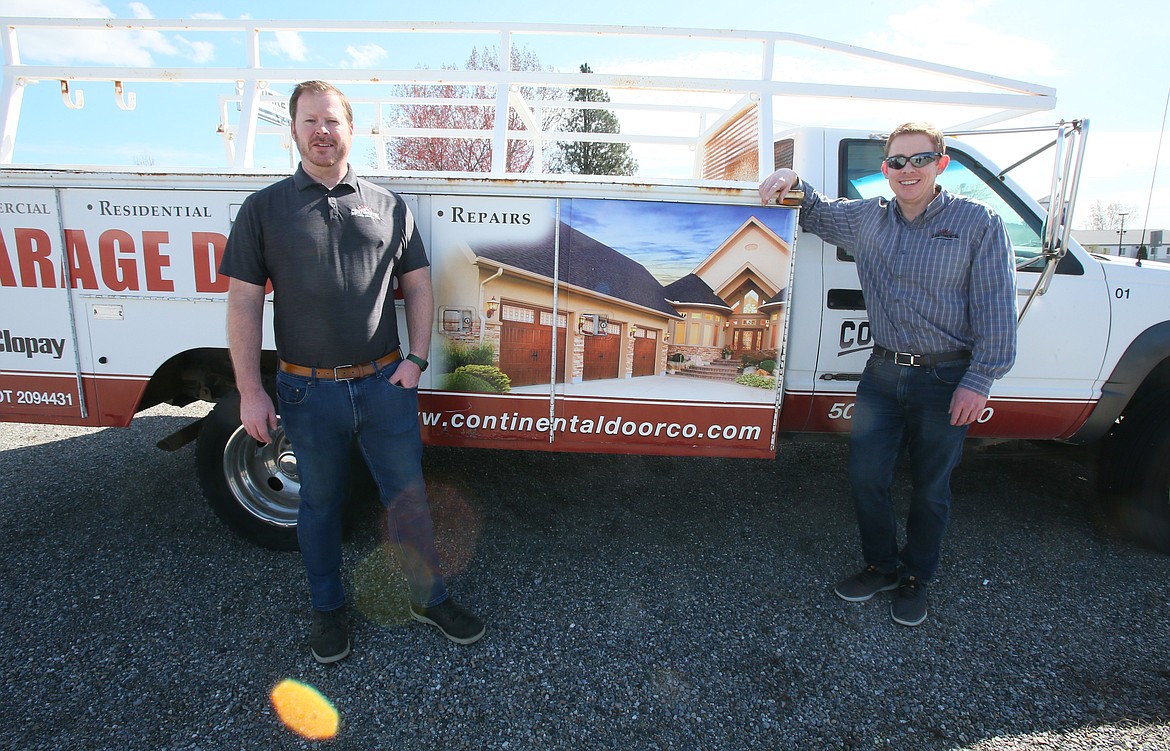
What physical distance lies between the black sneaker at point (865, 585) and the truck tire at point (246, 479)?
8.73ft

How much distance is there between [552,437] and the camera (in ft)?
10.2

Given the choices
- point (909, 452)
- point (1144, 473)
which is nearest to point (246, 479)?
point (909, 452)

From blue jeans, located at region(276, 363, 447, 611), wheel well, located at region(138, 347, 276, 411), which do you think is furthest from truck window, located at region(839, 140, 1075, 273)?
wheel well, located at region(138, 347, 276, 411)

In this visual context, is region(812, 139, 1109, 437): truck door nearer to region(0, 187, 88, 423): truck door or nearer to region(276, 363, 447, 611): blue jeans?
region(276, 363, 447, 611): blue jeans

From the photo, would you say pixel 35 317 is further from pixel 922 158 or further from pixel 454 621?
pixel 922 158

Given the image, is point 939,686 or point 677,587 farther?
point 677,587

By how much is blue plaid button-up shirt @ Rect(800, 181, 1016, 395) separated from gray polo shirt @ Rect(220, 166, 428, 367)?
1867 mm

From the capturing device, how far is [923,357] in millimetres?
2643

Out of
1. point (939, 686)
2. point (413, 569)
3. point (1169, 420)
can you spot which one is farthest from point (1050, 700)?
point (413, 569)

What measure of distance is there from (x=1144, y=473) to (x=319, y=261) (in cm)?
416

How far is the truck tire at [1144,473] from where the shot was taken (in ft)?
10.9

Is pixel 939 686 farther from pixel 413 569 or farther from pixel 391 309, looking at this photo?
pixel 391 309

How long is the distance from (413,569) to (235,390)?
1.37 m

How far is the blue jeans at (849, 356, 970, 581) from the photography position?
8.66ft
